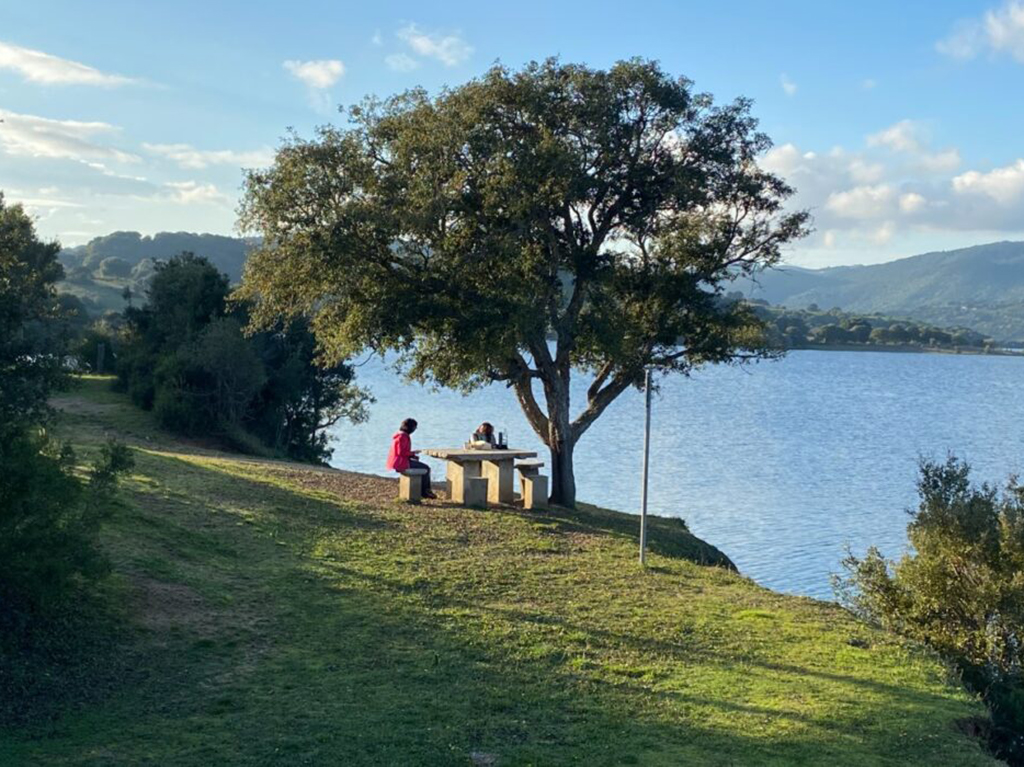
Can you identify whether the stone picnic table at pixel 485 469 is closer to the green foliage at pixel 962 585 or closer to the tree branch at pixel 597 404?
the tree branch at pixel 597 404

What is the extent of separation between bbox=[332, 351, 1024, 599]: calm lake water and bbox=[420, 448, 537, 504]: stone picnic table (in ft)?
15.1

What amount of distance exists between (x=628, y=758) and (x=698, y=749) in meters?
0.57

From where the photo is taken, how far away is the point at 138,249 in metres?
170

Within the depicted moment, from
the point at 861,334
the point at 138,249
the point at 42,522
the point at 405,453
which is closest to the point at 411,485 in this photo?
the point at 405,453

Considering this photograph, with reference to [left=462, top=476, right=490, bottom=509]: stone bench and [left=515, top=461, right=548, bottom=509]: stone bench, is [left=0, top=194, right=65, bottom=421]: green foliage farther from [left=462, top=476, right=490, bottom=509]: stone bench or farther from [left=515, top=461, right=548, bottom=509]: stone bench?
[left=515, top=461, right=548, bottom=509]: stone bench

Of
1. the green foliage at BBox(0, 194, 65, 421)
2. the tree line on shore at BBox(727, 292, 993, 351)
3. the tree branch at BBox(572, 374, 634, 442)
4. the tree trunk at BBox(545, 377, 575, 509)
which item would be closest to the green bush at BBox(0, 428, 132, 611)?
the green foliage at BBox(0, 194, 65, 421)

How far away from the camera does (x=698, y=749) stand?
22.6 ft

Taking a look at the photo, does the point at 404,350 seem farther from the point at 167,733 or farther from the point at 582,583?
the point at 167,733

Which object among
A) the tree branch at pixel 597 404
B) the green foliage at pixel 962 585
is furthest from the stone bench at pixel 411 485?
the green foliage at pixel 962 585

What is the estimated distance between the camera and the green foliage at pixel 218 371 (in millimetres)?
26094

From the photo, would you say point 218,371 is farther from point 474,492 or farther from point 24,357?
point 24,357

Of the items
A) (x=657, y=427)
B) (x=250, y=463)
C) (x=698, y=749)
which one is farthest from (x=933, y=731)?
(x=657, y=427)

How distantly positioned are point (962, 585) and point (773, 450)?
104 feet

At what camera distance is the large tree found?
16.4m
